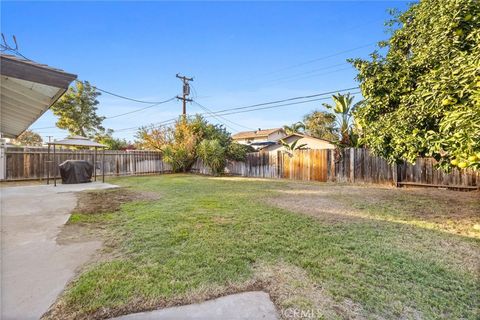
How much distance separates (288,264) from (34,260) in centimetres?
294

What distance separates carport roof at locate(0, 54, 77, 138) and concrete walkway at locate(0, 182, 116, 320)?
1955 millimetres

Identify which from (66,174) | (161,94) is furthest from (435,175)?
(161,94)

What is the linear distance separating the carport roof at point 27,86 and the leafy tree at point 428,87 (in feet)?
14.7

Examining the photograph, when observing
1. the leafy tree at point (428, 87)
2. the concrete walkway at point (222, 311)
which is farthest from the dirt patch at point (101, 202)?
the leafy tree at point (428, 87)

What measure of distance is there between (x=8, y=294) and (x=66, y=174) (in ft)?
31.5

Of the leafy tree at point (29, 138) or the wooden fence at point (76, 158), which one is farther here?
the leafy tree at point (29, 138)

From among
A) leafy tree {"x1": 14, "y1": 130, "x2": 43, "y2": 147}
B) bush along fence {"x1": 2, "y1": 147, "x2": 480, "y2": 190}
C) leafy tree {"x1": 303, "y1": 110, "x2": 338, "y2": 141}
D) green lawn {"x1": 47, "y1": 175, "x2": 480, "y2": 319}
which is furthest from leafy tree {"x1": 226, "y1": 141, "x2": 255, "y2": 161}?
leafy tree {"x1": 14, "y1": 130, "x2": 43, "y2": 147}

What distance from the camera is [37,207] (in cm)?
549

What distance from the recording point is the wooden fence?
1095cm

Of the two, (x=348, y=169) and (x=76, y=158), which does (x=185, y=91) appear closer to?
(x=76, y=158)

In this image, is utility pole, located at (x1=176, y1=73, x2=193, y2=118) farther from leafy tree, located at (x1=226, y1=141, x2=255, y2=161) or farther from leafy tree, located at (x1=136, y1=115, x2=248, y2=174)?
leafy tree, located at (x1=226, y1=141, x2=255, y2=161)

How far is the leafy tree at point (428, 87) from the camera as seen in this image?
286cm

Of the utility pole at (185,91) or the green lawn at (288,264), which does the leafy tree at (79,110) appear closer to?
the utility pole at (185,91)

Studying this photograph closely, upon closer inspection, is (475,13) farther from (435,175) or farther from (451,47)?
(435,175)
